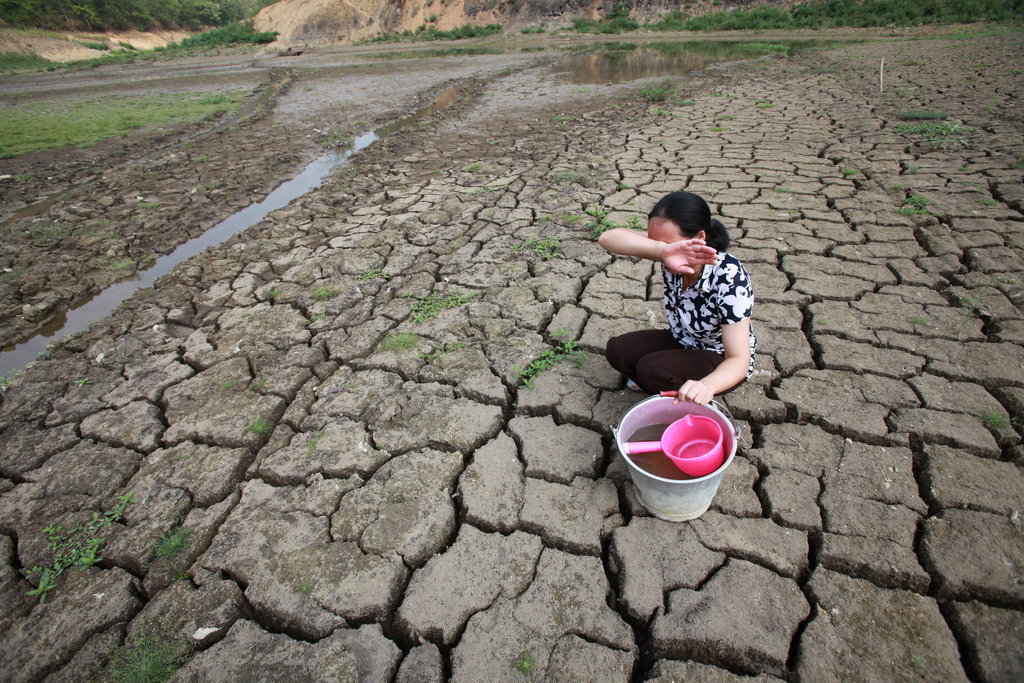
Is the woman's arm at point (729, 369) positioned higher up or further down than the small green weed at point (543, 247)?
higher up

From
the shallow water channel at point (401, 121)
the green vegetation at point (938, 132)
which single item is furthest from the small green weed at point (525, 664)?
the green vegetation at point (938, 132)

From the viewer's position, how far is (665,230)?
1.83 m

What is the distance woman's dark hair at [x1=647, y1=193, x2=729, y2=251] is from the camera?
176cm

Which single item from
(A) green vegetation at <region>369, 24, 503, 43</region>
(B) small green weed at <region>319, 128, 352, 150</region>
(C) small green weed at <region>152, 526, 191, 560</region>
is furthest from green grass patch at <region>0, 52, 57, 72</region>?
(C) small green weed at <region>152, 526, 191, 560</region>

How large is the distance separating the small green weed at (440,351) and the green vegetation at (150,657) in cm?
156

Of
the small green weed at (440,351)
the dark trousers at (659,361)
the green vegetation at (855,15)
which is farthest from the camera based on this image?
the green vegetation at (855,15)

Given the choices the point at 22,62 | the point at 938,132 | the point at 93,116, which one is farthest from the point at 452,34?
the point at 938,132

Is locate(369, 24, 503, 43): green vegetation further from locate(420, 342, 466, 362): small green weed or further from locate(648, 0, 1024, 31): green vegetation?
locate(420, 342, 466, 362): small green weed

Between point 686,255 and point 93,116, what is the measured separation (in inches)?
533

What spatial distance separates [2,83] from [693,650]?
30.0m

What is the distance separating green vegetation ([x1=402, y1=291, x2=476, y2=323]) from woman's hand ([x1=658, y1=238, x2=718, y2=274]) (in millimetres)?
1624

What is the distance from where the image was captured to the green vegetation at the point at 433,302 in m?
3.08

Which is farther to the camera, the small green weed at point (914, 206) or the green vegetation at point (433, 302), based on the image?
the small green weed at point (914, 206)

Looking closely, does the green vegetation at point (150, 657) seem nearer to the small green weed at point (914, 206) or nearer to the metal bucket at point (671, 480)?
the metal bucket at point (671, 480)
